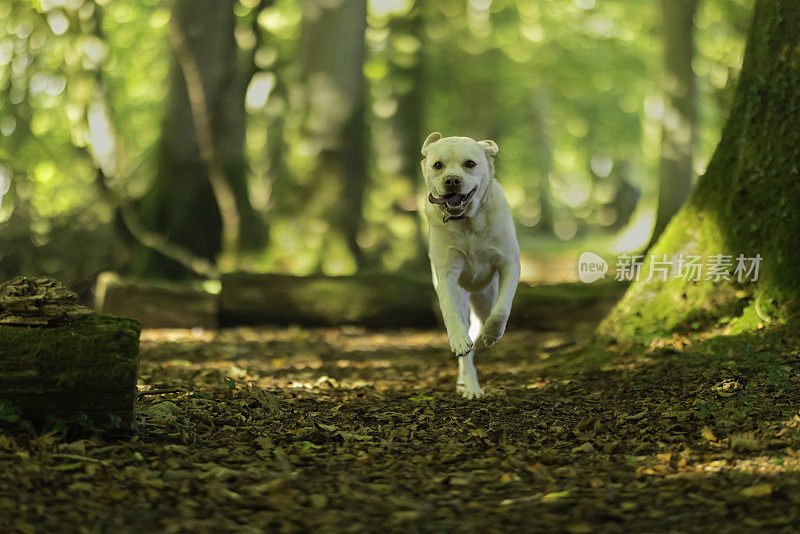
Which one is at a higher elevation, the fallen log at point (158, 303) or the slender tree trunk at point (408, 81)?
the slender tree trunk at point (408, 81)

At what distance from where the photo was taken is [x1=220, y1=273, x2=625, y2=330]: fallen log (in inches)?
420

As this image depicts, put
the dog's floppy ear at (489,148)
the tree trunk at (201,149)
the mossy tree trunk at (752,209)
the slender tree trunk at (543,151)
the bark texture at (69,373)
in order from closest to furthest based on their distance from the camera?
the bark texture at (69,373), the dog's floppy ear at (489,148), the mossy tree trunk at (752,209), the tree trunk at (201,149), the slender tree trunk at (543,151)

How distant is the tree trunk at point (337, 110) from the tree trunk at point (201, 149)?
143 centimetres

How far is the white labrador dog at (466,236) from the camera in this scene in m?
5.64

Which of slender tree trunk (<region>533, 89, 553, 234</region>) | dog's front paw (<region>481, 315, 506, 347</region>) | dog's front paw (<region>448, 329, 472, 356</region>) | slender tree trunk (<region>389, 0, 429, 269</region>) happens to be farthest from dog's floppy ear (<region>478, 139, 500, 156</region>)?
slender tree trunk (<region>533, 89, 553, 234</region>)

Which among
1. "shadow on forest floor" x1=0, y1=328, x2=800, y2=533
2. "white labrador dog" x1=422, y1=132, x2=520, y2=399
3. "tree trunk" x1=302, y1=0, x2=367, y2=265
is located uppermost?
"tree trunk" x1=302, y1=0, x2=367, y2=265

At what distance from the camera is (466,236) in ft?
19.7

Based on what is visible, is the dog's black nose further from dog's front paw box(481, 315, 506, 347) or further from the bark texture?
the bark texture

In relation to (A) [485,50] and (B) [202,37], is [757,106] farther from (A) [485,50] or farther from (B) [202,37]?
(A) [485,50]

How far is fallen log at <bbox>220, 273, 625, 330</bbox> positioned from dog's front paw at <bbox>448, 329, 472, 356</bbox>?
5084mm

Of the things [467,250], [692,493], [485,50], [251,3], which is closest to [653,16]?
[485,50]

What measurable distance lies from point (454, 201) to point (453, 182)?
0.17m

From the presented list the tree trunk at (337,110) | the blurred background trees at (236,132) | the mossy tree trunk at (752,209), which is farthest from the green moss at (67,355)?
the tree trunk at (337,110)

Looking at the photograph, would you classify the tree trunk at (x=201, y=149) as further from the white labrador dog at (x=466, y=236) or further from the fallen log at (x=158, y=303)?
the white labrador dog at (x=466, y=236)
